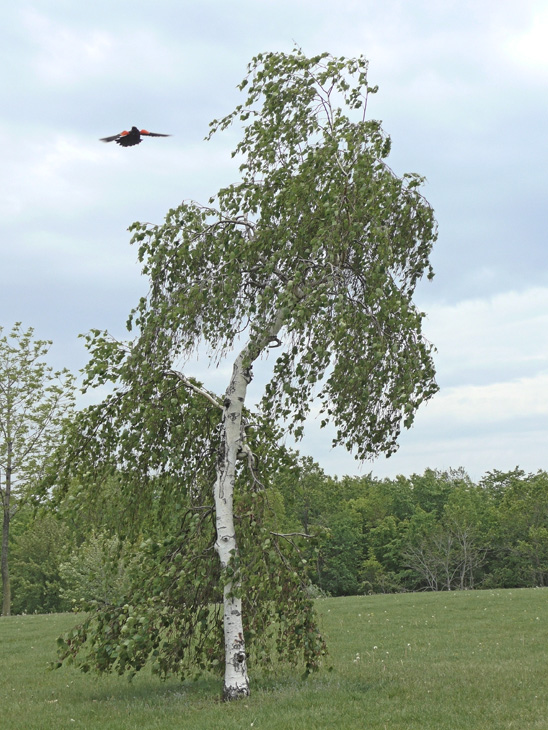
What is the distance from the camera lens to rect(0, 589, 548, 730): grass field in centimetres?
848

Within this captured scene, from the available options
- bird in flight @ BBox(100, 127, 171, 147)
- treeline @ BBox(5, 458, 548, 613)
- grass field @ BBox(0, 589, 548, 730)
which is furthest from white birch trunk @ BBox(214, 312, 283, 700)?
treeline @ BBox(5, 458, 548, 613)

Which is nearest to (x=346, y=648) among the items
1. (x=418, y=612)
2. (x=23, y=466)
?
(x=418, y=612)

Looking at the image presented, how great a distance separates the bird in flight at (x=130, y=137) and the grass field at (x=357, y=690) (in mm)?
7581

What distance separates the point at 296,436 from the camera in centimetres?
1046

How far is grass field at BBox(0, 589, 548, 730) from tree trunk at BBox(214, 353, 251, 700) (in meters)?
0.42

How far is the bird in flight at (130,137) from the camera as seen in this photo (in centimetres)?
920

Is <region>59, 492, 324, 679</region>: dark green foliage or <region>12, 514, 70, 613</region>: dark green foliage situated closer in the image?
<region>59, 492, 324, 679</region>: dark green foliage

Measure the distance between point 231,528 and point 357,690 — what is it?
3082 mm

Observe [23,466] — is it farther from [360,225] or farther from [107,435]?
[360,225]

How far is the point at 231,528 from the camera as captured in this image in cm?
991

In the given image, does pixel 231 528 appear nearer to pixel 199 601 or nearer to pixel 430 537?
pixel 199 601

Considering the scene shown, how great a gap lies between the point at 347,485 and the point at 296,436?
72.0m

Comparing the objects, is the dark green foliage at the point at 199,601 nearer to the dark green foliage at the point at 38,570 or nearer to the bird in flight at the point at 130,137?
the bird in flight at the point at 130,137

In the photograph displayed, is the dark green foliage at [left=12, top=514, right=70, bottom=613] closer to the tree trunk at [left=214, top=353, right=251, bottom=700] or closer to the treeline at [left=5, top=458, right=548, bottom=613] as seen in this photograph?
the treeline at [left=5, top=458, right=548, bottom=613]
